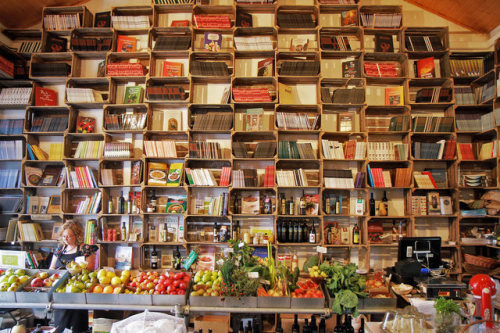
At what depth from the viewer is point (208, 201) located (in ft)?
15.1

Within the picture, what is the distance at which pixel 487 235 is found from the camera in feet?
13.9

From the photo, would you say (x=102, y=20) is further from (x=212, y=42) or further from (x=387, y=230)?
(x=387, y=230)

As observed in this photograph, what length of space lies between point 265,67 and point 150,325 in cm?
365

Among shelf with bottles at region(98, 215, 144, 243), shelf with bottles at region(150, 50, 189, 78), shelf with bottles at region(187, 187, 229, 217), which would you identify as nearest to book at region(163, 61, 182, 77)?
shelf with bottles at region(150, 50, 189, 78)

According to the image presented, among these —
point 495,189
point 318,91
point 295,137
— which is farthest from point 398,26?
point 495,189

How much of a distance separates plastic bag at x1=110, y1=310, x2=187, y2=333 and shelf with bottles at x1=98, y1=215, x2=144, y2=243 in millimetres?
2417

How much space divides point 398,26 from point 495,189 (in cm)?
265

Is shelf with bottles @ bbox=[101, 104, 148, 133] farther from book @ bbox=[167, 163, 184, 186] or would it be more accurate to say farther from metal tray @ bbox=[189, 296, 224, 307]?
metal tray @ bbox=[189, 296, 224, 307]

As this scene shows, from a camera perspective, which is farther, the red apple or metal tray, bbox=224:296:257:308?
the red apple

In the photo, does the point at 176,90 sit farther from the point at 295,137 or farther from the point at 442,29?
the point at 442,29

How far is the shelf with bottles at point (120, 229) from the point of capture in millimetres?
4453

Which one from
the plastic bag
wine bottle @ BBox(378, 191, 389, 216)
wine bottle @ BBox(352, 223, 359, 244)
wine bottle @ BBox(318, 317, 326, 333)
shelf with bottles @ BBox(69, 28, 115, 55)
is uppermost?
shelf with bottles @ BBox(69, 28, 115, 55)

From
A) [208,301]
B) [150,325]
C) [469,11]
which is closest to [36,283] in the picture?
[150,325]

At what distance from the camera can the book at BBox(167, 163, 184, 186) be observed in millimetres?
4479
